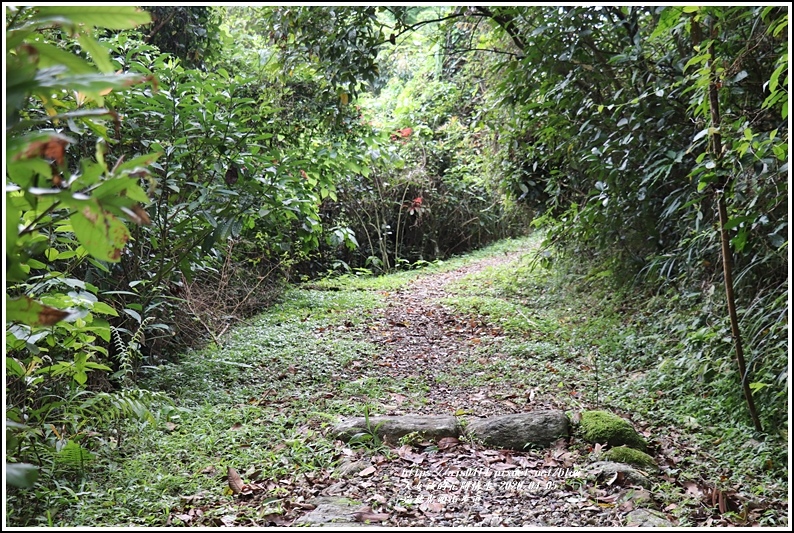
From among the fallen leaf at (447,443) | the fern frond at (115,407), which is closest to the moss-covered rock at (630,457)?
the fallen leaf at (447,443)

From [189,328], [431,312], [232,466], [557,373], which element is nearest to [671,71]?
[557,373]

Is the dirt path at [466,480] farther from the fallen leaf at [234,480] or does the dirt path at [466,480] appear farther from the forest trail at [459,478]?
the fallen leaf at [234,480]

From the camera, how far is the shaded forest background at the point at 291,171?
1.19 m

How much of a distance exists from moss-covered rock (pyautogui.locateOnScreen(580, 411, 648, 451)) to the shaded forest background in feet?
1.66

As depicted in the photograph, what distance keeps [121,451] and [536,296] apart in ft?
15.8

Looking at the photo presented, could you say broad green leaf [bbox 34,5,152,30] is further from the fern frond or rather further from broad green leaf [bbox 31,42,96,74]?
the fern frond

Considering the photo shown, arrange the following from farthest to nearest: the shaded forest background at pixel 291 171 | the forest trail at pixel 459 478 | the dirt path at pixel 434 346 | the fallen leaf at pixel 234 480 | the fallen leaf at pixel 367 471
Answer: the dirt path at pixel 434 346 < the fallen leaf at pixel 367 471 < the fallen leaf at pixel 234 480 < the forest trail at pixel 459 478 < the shaded forest background at pixel 291 171

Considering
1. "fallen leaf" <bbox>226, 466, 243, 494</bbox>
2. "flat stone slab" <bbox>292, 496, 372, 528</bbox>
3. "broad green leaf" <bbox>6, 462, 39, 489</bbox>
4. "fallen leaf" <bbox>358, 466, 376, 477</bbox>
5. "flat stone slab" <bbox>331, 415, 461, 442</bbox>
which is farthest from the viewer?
"flat stone slab" <bbox>331, 415, 461, 442</bbox>

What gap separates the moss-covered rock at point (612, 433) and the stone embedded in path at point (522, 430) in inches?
5.1

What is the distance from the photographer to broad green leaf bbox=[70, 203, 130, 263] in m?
1.06

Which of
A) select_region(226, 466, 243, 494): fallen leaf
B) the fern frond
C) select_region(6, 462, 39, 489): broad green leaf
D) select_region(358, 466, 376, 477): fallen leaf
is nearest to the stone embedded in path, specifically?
select_region(358, 466, 376, 477): fallen leaf

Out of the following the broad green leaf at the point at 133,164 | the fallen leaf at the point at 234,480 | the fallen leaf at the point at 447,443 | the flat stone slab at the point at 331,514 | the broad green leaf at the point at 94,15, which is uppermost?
the broad green leaf at the point at 94,15

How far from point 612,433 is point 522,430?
44cm

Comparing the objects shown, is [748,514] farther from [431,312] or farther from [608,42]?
[431,312]
